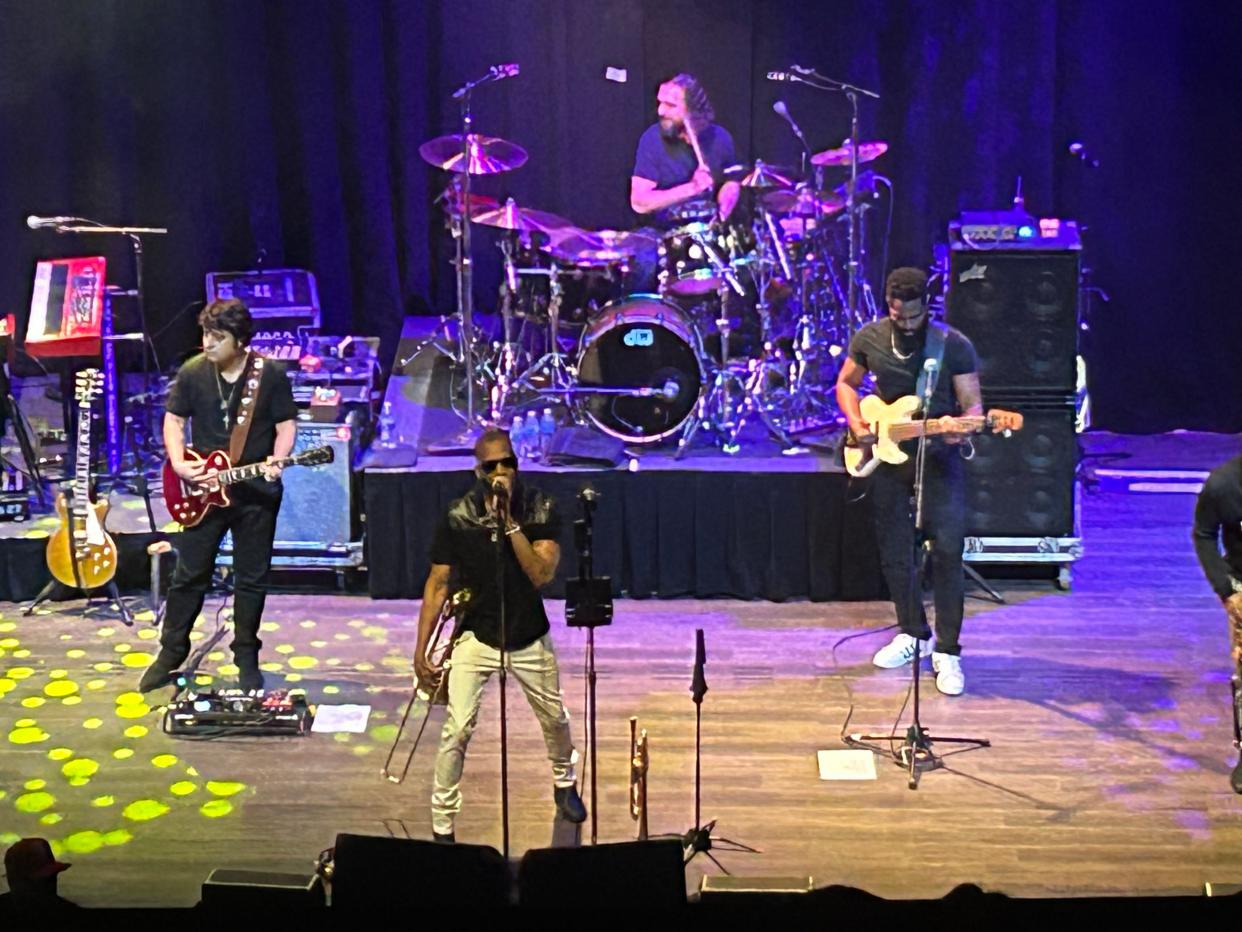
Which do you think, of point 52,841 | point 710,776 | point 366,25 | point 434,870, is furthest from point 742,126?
point 434,870

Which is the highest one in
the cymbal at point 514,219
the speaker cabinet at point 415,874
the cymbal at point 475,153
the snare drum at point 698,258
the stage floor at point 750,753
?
the cymbal at point 475,153

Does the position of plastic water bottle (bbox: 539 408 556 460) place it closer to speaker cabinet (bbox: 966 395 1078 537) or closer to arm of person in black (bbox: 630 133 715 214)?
Answer: arm of person in black (bbox: 630 133 715 214)

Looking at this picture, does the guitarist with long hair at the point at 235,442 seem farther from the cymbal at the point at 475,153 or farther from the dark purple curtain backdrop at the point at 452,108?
the dark purple curtain backdrop at the point at 452,108

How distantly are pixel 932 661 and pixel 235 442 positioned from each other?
3.59 m

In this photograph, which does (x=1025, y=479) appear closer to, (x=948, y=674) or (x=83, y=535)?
(x=948, y=674)

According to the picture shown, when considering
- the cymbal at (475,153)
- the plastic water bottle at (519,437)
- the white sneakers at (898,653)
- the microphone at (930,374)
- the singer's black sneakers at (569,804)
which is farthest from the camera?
the plastic water bottle at (519,437)

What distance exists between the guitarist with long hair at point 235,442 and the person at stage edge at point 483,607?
1.85 m

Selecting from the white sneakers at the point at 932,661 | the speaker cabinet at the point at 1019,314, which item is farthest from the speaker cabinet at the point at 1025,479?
the white sneakers at the point at 932,661

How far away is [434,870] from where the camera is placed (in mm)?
5348

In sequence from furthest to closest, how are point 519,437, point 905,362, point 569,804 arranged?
point 519,437 → point 905,362 → point 569,804

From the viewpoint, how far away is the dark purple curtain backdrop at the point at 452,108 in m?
12.1

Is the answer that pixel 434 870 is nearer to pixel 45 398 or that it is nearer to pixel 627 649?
pixel 627 649

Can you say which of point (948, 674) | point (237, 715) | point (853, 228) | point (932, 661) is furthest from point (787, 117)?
point (237, 715)

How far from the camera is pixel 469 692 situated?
6930mm
